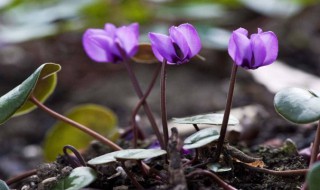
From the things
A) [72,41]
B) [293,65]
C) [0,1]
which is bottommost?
[293,65]

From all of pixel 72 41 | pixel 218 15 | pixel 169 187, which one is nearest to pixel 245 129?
pixel 169 187

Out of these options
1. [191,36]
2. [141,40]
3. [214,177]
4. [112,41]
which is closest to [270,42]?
[191,36]

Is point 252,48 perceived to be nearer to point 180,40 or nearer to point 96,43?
point 180,40

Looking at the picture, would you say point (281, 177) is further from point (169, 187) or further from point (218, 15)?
point (218, 15)

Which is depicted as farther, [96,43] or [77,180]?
[96,43]

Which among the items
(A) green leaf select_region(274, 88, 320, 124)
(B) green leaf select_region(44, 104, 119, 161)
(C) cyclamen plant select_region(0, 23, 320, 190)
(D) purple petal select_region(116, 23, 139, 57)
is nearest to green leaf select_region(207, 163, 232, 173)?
(C) cyclamen plant select_region(0, 23, 320, 190)

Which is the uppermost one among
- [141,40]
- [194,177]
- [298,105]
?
[298,105]

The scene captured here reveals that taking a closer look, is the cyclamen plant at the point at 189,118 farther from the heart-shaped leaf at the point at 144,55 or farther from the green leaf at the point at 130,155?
the heart-shaped leaf at the point at 144,55
